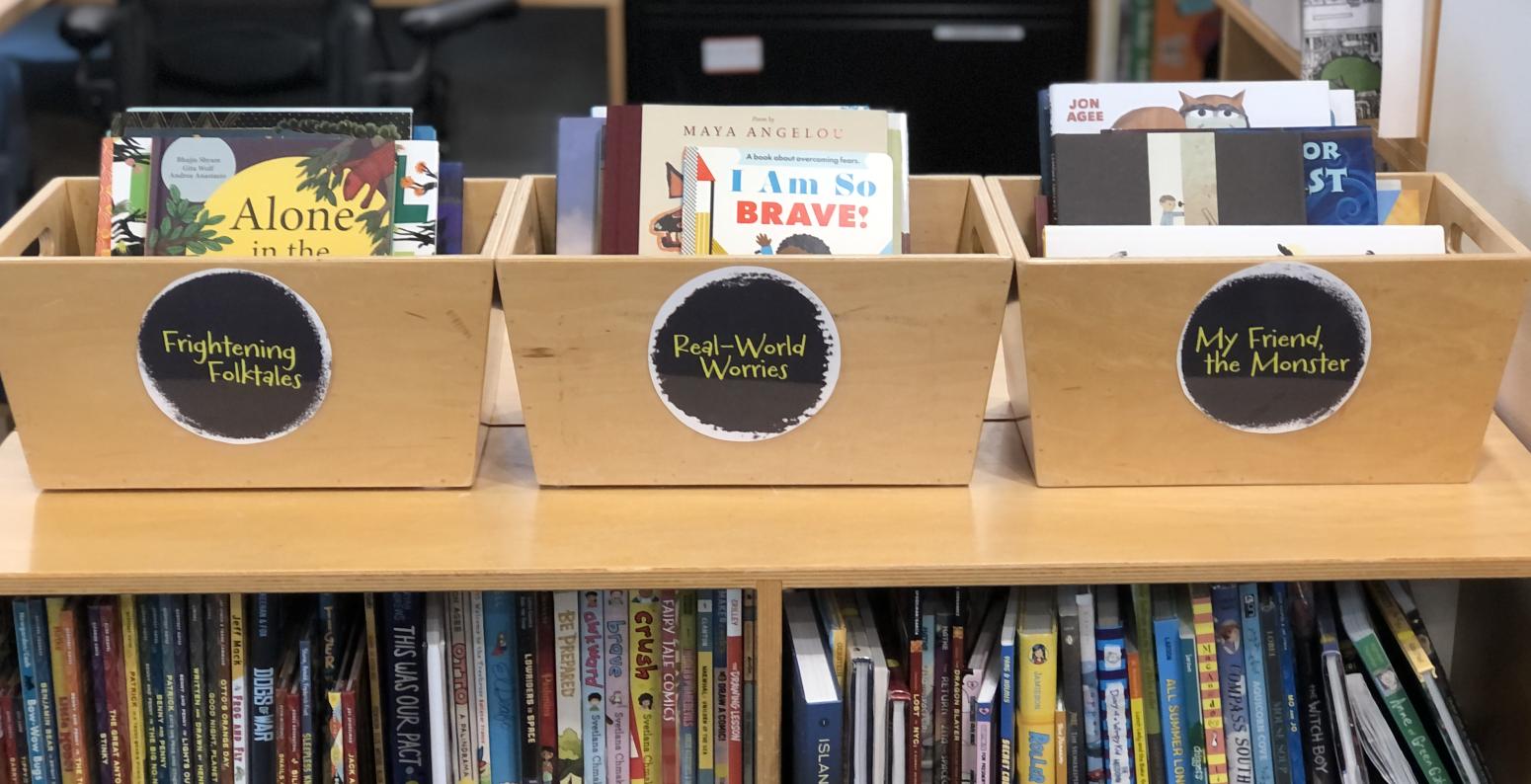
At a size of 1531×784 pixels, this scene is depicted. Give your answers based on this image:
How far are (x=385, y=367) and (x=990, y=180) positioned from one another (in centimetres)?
60

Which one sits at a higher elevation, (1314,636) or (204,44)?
(204,44)

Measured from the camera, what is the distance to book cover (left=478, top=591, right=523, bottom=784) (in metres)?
1.31

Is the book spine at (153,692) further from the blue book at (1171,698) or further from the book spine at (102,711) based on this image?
the blue book at (1171,698)

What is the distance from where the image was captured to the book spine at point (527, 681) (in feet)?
4.31

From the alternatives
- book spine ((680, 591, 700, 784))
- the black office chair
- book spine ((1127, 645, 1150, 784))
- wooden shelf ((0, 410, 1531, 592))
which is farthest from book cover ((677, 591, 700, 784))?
the black office chair

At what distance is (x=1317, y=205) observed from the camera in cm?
135

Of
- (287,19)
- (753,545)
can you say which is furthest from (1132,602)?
(287,19)

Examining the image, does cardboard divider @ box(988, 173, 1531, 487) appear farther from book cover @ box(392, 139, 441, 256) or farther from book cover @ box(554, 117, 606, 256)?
book cover @ box(392, 139, 441, 256)

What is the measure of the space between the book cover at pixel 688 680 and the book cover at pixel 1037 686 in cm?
22

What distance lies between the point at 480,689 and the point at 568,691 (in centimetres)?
8

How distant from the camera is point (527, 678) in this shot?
1.33 m

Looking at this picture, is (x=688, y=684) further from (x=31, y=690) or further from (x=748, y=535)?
(x=31, y=690)

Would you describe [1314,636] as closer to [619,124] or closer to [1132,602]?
[1132,602]

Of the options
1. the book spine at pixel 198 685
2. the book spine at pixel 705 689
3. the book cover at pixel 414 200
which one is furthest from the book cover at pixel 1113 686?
the book spine at pixel 198 685
